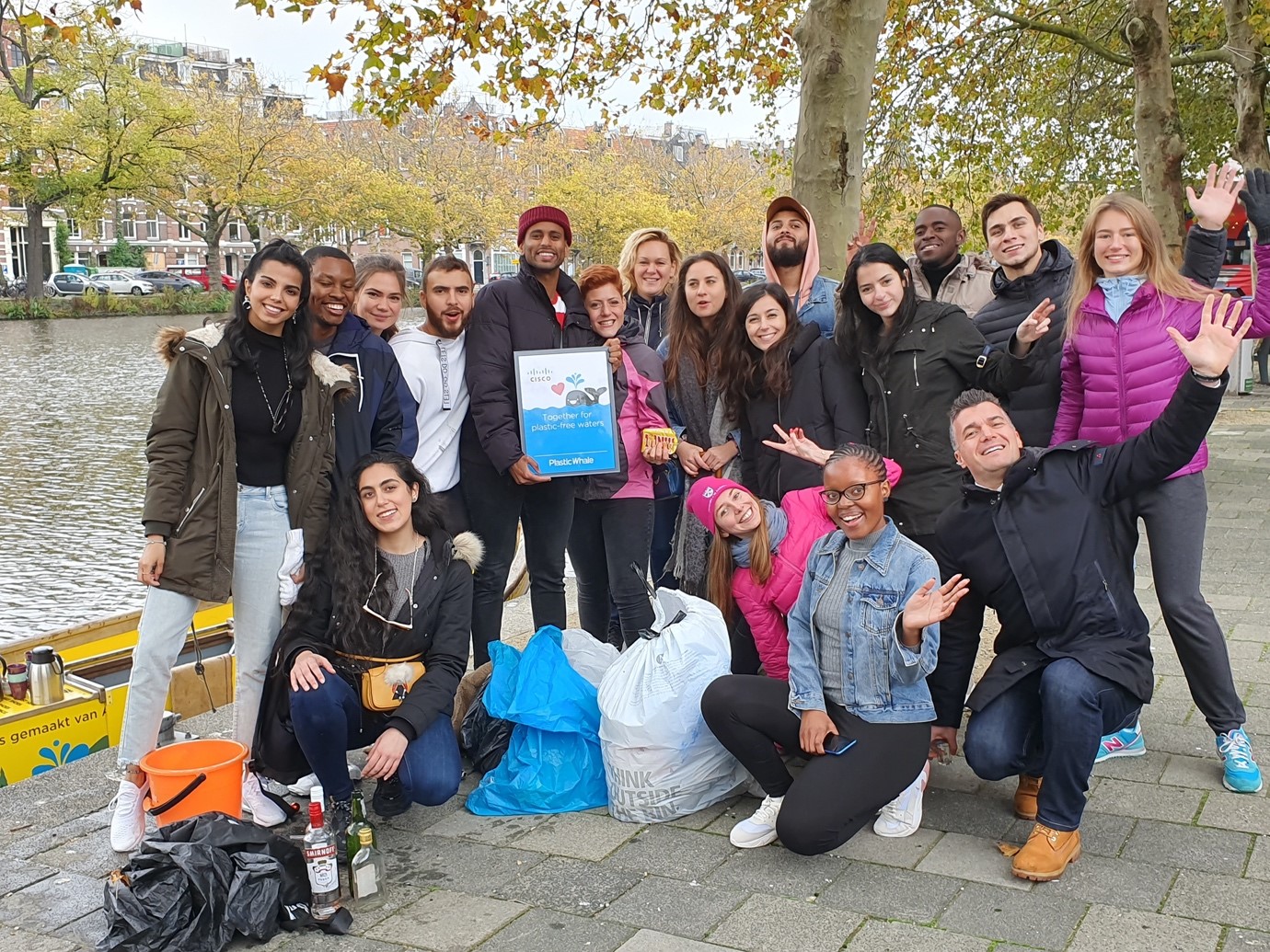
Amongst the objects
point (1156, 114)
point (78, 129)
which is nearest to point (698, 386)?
point (1156, 114)

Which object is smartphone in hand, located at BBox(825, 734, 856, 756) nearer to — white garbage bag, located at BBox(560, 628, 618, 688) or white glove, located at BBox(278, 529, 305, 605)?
white garbage bag, located at BBox(560, 628, 618, 688)

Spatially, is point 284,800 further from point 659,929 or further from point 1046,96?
point 1046,96

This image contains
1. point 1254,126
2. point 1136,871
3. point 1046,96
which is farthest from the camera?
point 1046,96

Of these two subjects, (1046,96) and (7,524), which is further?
(1046,96)

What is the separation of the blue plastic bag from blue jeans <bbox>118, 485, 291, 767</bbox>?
0.86m

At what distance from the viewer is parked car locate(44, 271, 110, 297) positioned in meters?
47.7

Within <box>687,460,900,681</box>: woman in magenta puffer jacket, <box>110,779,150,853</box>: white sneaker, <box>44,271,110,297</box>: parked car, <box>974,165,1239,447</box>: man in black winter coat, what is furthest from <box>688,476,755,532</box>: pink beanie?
<box>44,271,110,297</box>: parked car

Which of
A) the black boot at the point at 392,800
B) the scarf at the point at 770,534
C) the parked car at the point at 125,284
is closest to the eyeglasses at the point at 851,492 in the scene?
the scarf at the point at 770,534

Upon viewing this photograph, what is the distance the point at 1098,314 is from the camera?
4230 mm

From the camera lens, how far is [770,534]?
441cm

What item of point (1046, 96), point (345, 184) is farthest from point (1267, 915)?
point (345, 184)

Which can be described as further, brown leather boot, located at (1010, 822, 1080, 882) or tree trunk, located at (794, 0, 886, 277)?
tree trunk, located at (794, 0, 886, 277)

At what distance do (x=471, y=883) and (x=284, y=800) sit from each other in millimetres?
1033

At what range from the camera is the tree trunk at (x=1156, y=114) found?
42.2 ft
